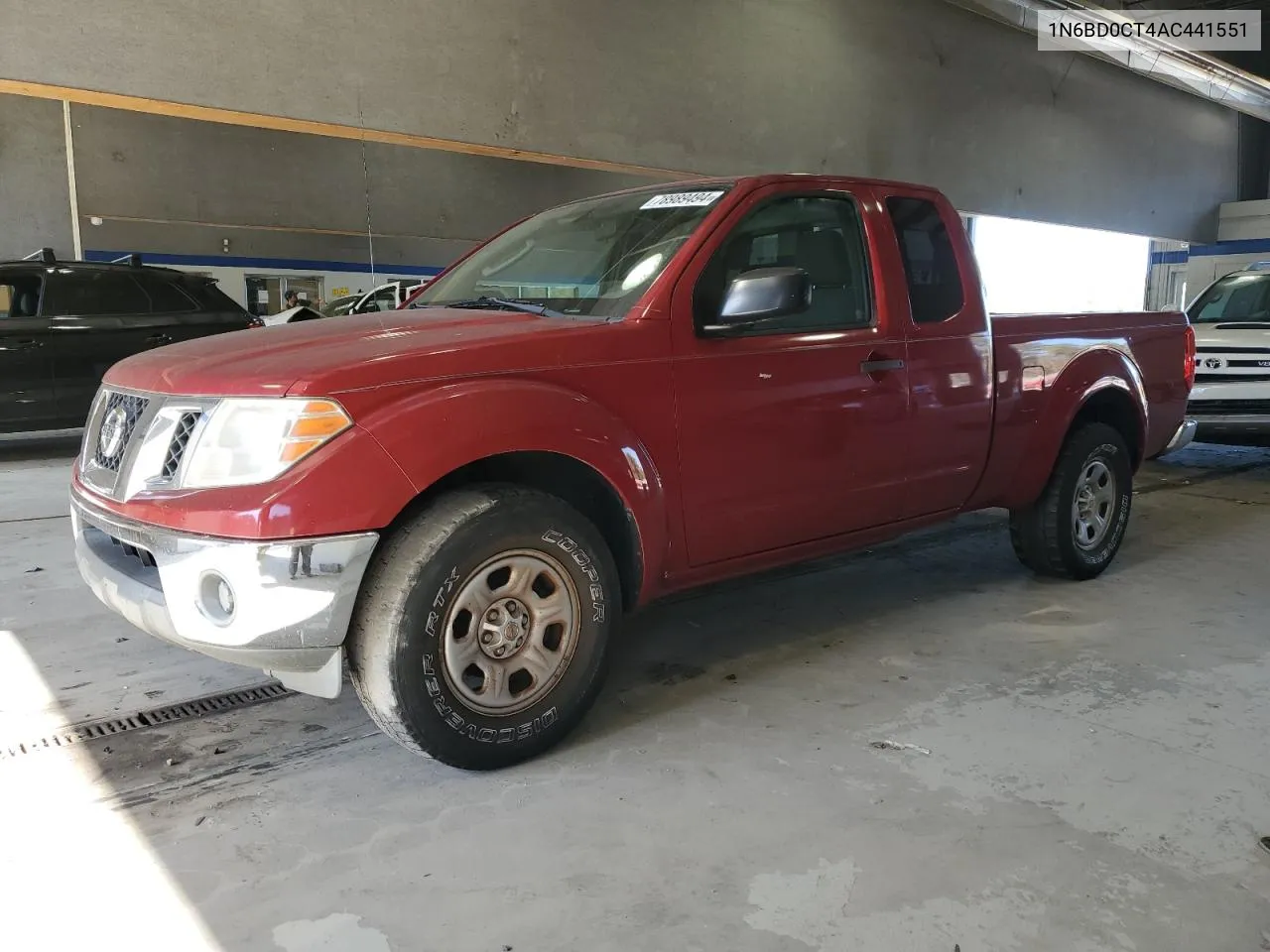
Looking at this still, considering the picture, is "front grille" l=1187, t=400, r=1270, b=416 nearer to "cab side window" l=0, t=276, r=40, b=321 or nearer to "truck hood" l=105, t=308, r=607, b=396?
"truck hood" l=105, t=308, r=607, b=396

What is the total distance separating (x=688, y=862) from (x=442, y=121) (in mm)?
7094

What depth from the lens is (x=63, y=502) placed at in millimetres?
5945

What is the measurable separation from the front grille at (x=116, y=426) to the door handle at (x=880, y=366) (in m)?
2.22

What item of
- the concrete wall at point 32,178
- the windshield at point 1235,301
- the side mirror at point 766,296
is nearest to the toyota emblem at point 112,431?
the side mirror at point 766,296

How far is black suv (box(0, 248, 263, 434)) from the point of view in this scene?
7.59 meters

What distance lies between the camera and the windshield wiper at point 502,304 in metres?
2.83

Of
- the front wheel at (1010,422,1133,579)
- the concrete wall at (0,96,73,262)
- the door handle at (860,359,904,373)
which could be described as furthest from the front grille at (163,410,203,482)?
the concrete wall at (0,96,73,262)

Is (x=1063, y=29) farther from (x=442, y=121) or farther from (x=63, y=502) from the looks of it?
(x=63, y=502)

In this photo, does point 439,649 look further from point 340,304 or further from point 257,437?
point 340,304

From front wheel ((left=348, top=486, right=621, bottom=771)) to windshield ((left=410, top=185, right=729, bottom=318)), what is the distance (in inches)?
29.4

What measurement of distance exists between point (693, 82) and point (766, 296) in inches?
300

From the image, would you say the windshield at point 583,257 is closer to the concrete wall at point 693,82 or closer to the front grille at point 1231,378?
the concrete wall at point 693,82

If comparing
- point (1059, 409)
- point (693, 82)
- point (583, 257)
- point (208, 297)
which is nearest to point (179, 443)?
point (583, 257)

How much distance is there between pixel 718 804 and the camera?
7.61 ft
